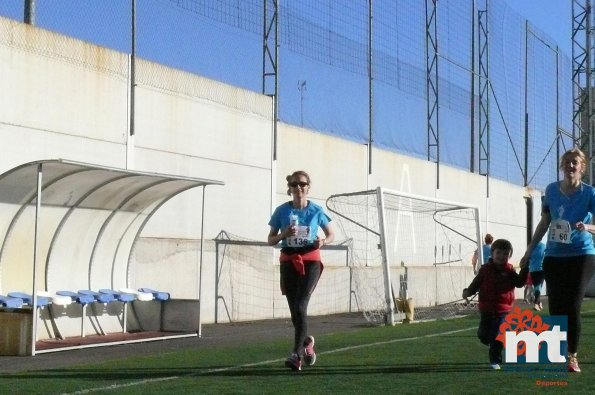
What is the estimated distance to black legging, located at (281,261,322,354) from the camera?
10539 mm

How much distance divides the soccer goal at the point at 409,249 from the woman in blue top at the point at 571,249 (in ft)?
33.1

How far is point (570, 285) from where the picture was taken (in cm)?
→ 991

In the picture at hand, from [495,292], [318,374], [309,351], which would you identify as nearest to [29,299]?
[309,351]

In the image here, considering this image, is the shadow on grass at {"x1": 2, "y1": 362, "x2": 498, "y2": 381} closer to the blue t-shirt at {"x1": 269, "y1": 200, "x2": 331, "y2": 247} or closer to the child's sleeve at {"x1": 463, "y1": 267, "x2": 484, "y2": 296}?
the child's sleeve at {"x1": 463, "y1": 267, "x2": 484, "y2": 296}

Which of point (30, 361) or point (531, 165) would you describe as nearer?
point (30, 361)

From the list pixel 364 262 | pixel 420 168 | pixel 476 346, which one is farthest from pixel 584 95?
pixel 476 346

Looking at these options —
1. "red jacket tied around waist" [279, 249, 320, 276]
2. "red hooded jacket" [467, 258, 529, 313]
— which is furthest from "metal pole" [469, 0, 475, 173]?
"red jacket tied around waist" [279, 249, 320, 276]

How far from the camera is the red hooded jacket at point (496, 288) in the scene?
10.7 m

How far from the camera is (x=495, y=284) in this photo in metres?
10.8

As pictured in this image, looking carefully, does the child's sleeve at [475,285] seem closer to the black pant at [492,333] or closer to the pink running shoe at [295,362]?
the black pant at [492,333]

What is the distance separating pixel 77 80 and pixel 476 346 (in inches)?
269

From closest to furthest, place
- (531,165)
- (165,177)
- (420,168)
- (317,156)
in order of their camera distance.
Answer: (165,177)
(317,156)
(420,168)
(531,165)

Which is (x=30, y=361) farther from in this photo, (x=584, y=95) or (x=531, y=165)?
(x=584, y=95)

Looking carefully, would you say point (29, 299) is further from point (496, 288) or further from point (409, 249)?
point (409, 249)
